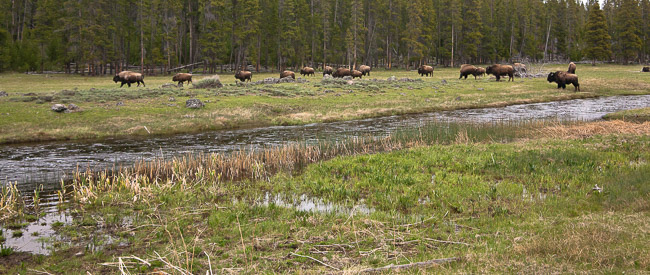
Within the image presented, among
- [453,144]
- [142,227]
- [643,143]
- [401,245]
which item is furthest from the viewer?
[453,144]

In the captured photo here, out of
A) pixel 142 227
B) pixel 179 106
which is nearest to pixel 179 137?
pixel 179 106

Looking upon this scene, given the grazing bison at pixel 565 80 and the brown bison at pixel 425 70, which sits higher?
the brown bison at pixel 425 70

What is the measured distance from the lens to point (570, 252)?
6250 millimetres

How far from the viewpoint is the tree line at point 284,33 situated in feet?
206

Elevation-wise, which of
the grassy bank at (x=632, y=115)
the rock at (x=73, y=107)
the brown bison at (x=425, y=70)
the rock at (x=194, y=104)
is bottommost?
the grassy bank at (x=632, y=115)

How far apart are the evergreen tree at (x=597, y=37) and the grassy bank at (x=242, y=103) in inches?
1344

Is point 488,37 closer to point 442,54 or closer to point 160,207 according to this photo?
point 442,54

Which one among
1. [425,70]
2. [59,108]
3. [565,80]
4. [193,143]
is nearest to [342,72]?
[425,70]

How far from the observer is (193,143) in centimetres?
2147

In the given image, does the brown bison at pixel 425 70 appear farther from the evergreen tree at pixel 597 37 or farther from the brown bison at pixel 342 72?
the evergreen tree at pixel 597 37

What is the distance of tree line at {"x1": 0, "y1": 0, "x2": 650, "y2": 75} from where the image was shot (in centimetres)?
6288

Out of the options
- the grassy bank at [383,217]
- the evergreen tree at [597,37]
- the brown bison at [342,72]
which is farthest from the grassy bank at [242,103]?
the evergreen tree at [597,37]

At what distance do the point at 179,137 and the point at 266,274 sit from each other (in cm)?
1854

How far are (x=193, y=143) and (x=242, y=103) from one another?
10.6m
